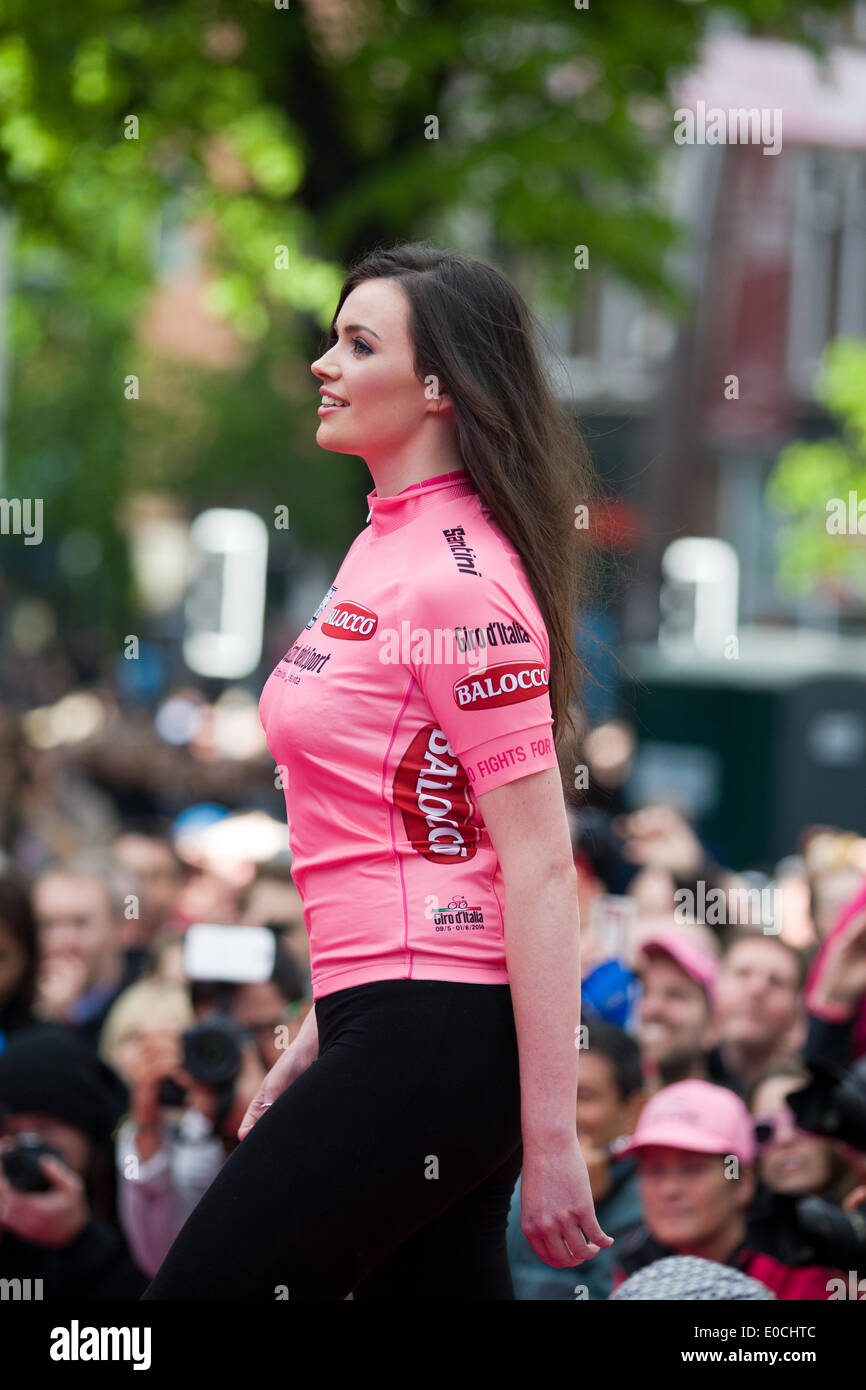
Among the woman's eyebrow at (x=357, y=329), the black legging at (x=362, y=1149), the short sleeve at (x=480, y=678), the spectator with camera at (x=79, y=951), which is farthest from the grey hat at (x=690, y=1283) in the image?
the spectator with camera at (x=79, y=951)

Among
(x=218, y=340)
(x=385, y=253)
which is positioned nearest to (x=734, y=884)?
(x=385, y=253)

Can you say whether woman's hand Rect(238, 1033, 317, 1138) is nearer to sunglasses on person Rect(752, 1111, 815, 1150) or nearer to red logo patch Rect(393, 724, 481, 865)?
red logo patch Rect(393, 724, 481, 865)

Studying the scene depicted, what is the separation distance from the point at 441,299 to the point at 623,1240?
2.29 metres

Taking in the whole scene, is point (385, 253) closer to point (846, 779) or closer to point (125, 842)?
point (125, 842)

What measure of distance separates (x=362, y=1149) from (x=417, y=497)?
81 centimetres

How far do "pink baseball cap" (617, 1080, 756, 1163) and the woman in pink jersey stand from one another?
5.03 feet

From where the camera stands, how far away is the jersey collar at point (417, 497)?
2.30 m

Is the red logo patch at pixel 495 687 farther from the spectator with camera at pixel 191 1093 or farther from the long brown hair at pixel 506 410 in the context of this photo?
the spectator with camera at pixel 191 1093

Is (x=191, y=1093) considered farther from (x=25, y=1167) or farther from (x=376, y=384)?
(x=376, y=384)

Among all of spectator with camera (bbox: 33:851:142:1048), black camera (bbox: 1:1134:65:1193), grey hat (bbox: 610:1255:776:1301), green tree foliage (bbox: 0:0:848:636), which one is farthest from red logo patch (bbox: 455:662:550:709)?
green tree foliage (bbox: 0:0:848:636)

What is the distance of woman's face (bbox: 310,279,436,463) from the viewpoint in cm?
229

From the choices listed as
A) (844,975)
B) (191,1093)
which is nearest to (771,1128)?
(844,975)

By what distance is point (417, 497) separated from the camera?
2.30 meters
